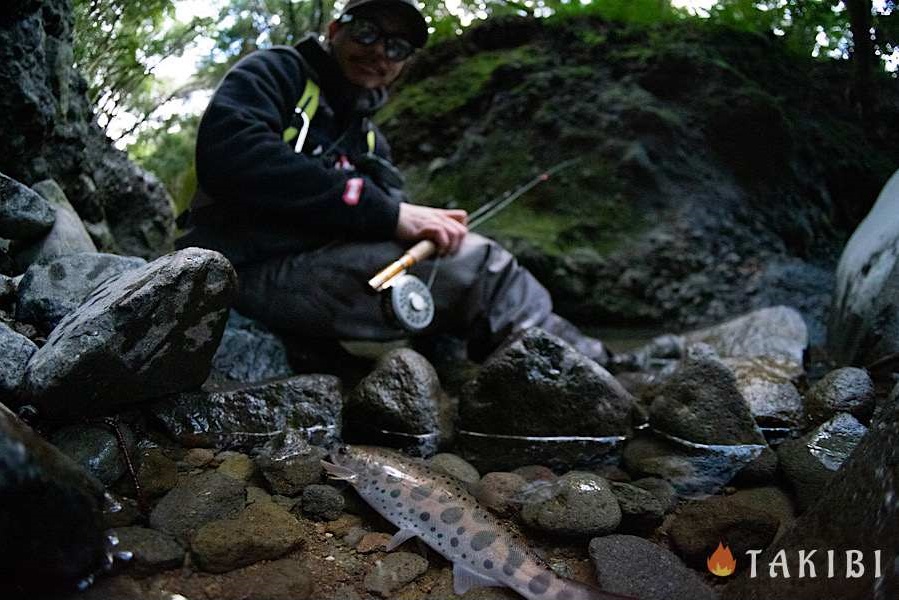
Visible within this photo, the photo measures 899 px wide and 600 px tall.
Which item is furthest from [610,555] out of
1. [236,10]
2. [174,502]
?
[236,10]

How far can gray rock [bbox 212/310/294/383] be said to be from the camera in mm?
3365

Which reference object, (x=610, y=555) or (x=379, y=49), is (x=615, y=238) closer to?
(x=379, y=49)

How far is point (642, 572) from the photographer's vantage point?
5.75 ft

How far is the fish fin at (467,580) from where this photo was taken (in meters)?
1.73

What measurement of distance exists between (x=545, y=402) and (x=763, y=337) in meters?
2.36

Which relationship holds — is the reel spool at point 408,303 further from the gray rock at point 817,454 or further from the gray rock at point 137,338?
the gray rock at point 817,454

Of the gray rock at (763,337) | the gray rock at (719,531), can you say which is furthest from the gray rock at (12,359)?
the gray rock at (763,337)

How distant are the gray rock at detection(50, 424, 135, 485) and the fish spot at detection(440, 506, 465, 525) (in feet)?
3.97

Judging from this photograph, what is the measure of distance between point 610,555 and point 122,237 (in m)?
4.54

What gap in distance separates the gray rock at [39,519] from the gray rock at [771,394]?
294 cm

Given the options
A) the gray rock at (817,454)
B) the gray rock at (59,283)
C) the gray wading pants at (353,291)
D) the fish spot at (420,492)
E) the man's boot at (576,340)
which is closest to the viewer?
the fish spot at (420,492)

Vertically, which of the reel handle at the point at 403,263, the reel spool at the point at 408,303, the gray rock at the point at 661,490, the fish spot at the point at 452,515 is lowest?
the fish spot at the point at 452,515

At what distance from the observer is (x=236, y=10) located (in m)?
3.73

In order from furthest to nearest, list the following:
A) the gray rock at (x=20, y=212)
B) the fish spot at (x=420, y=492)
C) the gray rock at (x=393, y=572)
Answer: the gray rock at (x=20, y=212) < the fish spot at (x=420, y=492) < the gray rock at (x=393, y=572)
